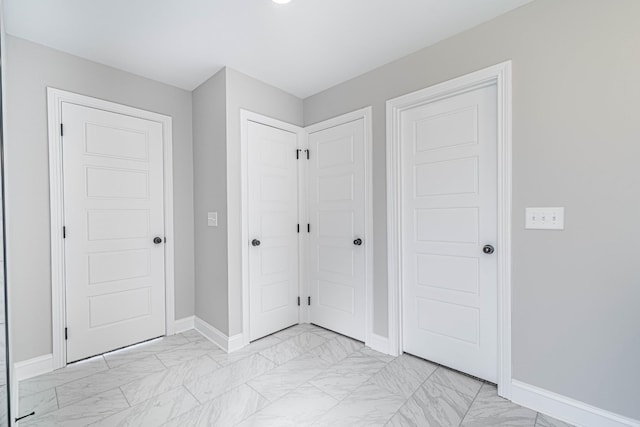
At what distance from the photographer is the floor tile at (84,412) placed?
1.61m

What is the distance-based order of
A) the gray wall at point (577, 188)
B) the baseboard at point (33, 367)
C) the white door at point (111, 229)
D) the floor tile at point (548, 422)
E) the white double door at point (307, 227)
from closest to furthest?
1. the gray wall at point (577, 188)
2. the floor tile at point (548, 422)
3. the baseboard at point (33, 367)
4. the white door at point (111, 229)
5. the white double door at point (307, 227)

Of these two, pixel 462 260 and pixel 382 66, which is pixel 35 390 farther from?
pixel 382 66

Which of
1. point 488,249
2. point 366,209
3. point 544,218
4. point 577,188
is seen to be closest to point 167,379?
point 366,209

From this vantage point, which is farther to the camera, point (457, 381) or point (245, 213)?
point (245, 213)

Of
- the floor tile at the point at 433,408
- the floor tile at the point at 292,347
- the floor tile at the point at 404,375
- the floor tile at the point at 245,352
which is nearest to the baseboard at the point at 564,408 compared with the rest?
the floor tile at the point at 433,408

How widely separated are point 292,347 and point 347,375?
63 centimetres

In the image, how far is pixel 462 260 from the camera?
2051 millimetres

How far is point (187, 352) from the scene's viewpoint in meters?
2.43

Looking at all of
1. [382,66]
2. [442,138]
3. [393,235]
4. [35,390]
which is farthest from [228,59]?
[35,390]

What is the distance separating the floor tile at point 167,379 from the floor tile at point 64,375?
0.45 metres

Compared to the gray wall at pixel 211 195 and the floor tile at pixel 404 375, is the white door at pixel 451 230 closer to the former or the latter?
the floor tile at pixel 404 375

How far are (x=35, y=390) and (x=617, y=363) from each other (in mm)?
3576

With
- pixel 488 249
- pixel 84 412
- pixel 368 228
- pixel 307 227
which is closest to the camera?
pixel 84 412

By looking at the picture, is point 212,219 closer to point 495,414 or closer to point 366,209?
point 366,209
